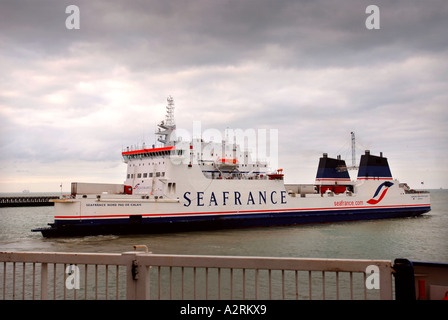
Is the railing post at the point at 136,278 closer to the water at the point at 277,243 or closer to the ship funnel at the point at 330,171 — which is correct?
the water at the point at 277,243

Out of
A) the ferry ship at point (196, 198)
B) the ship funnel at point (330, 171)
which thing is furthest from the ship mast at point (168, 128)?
the ship funnel at point (330, 171)

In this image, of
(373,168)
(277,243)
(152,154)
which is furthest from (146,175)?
(373,168)

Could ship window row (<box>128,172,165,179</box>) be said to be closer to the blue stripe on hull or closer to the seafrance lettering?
the seafrance lettering

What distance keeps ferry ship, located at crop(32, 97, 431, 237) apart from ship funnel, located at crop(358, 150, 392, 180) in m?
0.13

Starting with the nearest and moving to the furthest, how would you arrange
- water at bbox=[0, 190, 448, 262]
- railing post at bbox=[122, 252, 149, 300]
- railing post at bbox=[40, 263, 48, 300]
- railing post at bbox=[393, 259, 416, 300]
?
1. railing post at bbox=[393, 259, 416, 300]
2. railing post at bbox=[122, 252, 149, 300]
3. railing post at bbox=[40, 263, 48, 300]
4. water at bbox=[0, 190, 448, 262]

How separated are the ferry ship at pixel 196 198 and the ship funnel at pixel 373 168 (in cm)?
13

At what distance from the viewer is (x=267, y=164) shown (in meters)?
25.8

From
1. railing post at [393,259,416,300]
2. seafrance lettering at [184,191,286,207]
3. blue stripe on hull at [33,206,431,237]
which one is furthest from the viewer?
seafrance lettering at [184,191,286,207]

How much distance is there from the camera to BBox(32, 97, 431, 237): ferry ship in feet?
57.9

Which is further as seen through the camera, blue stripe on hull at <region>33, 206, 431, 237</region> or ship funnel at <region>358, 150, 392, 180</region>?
ship funnel at <region>358, 150, 392, 180</region>

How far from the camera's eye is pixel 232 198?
21.3 metres

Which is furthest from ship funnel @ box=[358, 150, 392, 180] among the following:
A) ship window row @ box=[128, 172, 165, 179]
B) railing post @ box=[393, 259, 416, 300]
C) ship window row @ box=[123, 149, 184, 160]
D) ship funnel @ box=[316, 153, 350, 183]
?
railing post @ box=[393, 259, 416, 300]

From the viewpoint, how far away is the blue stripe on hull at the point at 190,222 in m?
17.3
